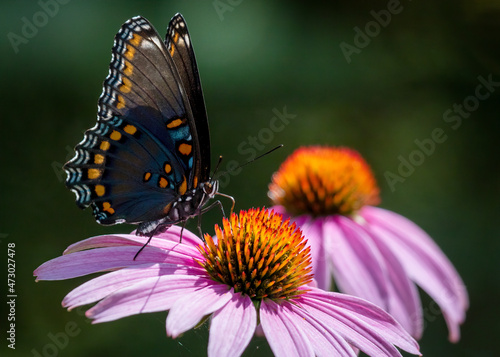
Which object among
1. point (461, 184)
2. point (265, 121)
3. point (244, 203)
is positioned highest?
point (265, 121)

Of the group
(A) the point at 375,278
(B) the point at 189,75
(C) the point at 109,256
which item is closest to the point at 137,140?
(B) the point at 189,75

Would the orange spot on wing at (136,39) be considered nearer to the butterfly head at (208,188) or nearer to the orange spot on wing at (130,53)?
the orange spot on wing at (130,53)

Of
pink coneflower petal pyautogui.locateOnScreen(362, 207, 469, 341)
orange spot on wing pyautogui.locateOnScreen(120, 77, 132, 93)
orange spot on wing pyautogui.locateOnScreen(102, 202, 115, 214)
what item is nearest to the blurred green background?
pink coneflower petal pyautogui.locateOnScreen(362, 207, 469, 341)

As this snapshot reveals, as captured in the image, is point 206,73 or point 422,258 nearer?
point 422,258

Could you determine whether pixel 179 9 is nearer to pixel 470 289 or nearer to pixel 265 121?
pixel 265 121

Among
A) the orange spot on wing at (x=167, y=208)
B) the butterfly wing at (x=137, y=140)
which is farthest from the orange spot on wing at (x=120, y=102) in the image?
the orange spot on wing at (x=167, y=208)

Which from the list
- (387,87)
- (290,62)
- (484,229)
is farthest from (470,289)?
(290,62)

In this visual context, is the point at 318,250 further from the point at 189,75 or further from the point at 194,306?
the point at 194,306
